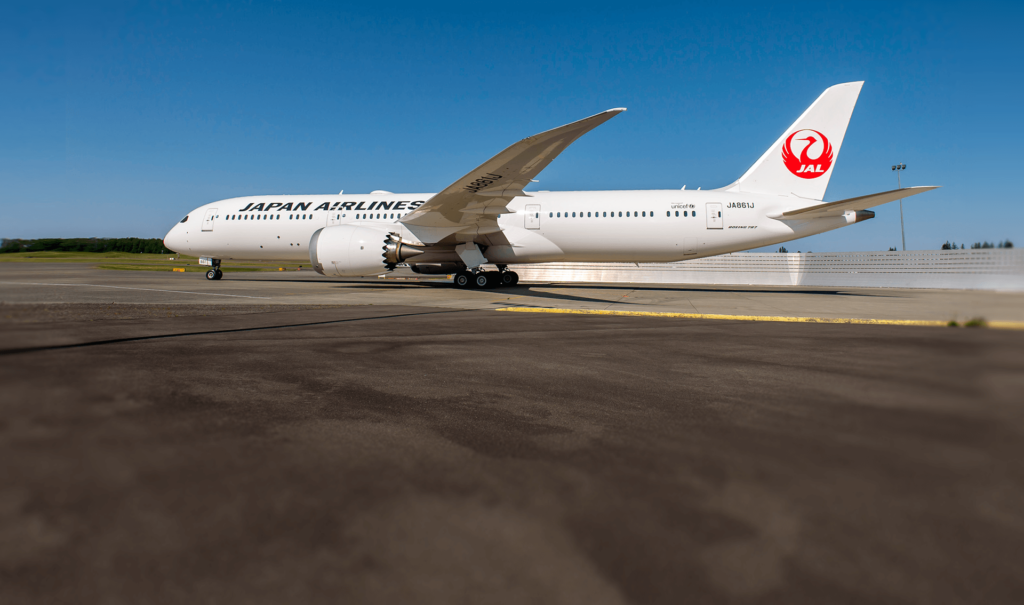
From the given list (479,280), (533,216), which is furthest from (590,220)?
(479,280)

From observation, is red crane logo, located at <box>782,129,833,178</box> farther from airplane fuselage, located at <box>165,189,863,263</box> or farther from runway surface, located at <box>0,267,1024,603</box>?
runway surface, located at <box>0,267,1024,603</box>

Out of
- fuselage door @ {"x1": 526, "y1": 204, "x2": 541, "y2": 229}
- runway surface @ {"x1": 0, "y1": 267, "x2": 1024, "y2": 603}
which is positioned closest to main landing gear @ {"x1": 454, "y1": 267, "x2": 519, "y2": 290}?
fuselage door @ {"x1": 526, "y1": 204, "x2": 541, "y2": 229}

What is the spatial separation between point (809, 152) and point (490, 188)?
37.5 feet

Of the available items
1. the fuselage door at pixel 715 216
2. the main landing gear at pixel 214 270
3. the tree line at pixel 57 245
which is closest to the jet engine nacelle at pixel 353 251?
the main landing gear at pixel 214 270

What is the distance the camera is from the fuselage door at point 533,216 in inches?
723

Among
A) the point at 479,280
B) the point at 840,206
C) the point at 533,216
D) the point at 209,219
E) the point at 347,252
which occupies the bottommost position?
the point at 479,280

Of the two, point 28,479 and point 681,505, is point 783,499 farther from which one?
point 28,479

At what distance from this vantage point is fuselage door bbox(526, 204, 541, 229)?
18.4m

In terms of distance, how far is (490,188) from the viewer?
14680 millimetres

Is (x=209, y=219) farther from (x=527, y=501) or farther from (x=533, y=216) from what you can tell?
(x=527, y=501)

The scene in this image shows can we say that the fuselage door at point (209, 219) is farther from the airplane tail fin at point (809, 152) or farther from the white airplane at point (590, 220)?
the airplane tail fin at point (809, 152)

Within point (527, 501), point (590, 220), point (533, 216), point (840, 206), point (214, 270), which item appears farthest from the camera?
point (214, 270)

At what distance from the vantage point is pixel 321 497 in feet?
6.07

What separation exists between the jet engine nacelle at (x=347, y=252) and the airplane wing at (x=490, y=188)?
1366 mm
